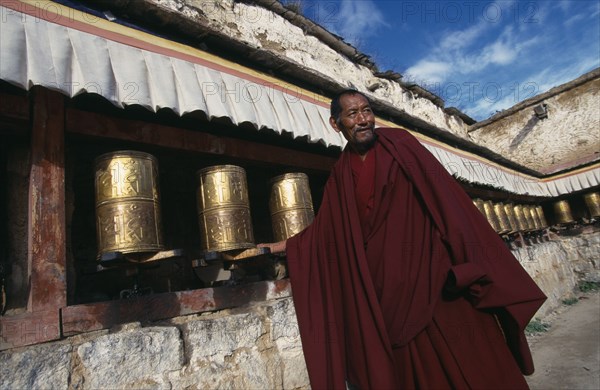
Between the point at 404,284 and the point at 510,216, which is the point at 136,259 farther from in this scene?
the point at 510,216

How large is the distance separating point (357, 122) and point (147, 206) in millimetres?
1221

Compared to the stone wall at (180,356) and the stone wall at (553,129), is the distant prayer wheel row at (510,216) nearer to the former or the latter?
the stone wall at (553,129)

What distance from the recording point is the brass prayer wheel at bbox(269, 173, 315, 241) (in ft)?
8.85

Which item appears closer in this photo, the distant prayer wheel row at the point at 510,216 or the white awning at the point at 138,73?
the white awning at the point at 138,73

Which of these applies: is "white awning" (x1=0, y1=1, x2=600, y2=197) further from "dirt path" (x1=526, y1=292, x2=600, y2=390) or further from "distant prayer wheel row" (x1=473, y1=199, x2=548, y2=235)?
"distant prayer wheel row" (x1=473, y1=199, x2=548, y2=235)

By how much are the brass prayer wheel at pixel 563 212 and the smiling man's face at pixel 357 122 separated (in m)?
10.7

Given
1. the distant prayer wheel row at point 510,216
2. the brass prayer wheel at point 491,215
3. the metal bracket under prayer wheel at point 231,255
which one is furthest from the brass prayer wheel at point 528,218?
the metal bracket under prayer wheel at point 231,255

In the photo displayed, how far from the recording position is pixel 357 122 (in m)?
1.90

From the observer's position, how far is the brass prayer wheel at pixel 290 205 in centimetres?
270

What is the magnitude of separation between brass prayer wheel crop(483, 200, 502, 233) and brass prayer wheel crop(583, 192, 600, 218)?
190 inches

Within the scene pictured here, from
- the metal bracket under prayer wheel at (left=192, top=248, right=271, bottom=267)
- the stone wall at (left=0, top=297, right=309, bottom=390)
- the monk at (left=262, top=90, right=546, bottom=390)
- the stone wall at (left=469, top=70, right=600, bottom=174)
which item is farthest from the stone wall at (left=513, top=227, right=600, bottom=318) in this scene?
the metal bracket under prayer wheel at (left=192, top=248, right=271, bottom=267)

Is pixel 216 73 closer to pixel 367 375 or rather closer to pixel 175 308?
pixel 175 308

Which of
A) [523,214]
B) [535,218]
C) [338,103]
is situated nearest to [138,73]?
[338,103]

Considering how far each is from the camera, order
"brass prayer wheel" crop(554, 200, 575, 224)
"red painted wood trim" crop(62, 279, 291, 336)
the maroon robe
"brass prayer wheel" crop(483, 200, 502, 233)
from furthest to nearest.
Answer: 1. "brass prayer wheel" crop(554, 200, 575, 224)
2. "brass prayer wheel" crop(483, 200, 502, 233)
3. "red painted wood trim" crop(62, 279, 291, 336)
4. the maroon robe
